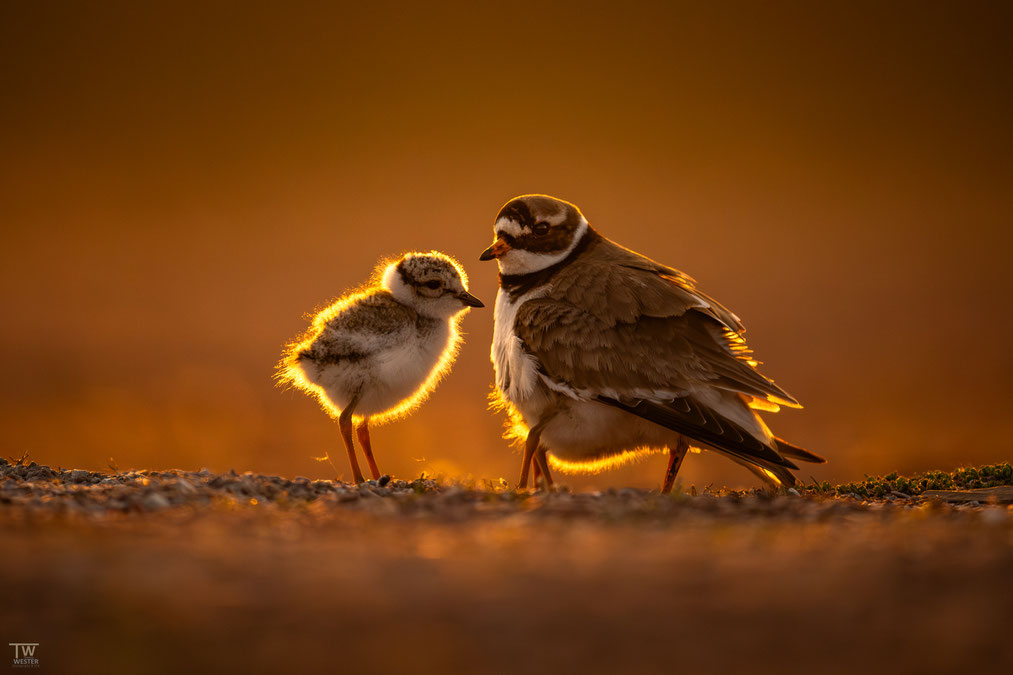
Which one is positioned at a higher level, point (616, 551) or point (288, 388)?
point (288, 388)

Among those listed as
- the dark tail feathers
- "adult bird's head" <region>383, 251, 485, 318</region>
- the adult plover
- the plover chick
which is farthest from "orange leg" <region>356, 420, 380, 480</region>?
the dark tail feathers

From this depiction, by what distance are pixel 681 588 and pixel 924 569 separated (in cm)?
117

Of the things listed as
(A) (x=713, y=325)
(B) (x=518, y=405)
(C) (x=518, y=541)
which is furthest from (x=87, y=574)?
(A) (x=713, y=325)

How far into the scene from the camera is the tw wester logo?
3.05m

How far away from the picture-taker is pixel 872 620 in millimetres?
3289

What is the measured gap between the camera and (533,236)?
788cm

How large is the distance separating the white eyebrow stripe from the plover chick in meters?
0.93

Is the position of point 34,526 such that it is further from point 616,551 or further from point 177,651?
point 616,551

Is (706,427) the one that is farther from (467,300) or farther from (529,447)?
(467,300)

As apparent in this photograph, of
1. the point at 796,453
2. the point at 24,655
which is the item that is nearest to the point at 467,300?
the point at 796,453

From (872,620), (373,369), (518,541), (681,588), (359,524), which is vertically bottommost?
(872,620)

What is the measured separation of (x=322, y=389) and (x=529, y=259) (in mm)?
2318

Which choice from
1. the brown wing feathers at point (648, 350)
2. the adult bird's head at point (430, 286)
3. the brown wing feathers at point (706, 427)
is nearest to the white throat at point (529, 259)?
the brown wing feathers at point (648, 350)

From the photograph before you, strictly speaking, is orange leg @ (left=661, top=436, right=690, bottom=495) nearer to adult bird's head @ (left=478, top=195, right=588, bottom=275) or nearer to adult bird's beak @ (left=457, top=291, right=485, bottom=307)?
adult bird's head @ (left=478, top=195, right=588, bottom=275)
